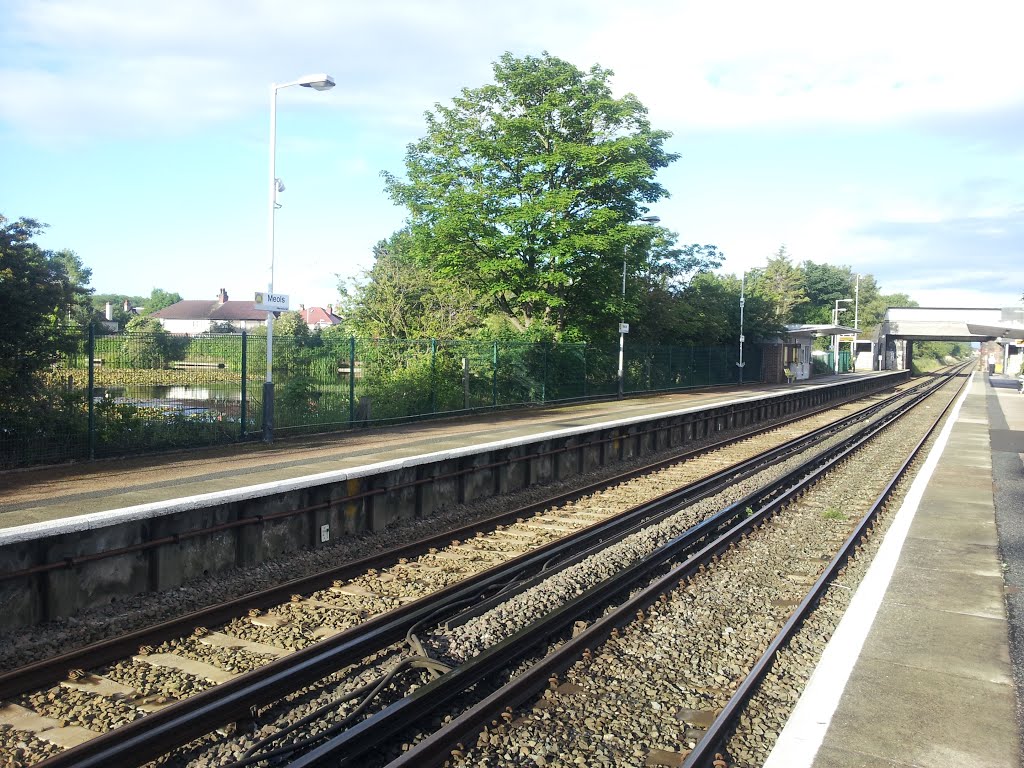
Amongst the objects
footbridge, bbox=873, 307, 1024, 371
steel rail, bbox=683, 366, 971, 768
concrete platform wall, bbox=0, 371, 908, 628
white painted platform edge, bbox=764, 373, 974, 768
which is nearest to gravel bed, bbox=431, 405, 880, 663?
steel rail, bbox=683, 366, 971, 768

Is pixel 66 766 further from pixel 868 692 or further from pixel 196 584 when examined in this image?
pixel 868 692

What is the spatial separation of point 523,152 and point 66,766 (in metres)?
27.6

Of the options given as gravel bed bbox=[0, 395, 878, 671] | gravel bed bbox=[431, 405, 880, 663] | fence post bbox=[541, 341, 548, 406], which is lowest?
gravel bed bbox=[0, 395, 878, 671]

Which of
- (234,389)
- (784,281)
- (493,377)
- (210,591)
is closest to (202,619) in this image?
(210,591)

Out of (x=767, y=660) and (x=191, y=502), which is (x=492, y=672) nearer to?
(x=767, y=660)

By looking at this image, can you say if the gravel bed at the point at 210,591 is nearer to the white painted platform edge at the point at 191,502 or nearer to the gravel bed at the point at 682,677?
the white painted platform edge at the point at 191,502

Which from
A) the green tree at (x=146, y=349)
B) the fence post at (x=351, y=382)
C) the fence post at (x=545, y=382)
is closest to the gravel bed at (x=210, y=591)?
the green tree at (x=146, y=349)

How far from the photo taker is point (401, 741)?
513cm

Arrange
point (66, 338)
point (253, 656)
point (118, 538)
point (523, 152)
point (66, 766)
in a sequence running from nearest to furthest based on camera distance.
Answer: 1. point (66, 766)
2. point (253, 656)
3. point (118, 538)
4. point (66, 338)
5. point (523, 152)

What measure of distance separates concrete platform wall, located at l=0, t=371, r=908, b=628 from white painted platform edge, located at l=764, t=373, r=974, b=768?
6.36 metres

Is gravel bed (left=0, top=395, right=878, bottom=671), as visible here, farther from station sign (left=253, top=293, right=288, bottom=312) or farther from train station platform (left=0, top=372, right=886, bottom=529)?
station sign (left=253, top=293, right=288, bottom=312)

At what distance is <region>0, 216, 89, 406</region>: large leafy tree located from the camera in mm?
12000

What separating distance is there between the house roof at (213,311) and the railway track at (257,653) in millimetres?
111642

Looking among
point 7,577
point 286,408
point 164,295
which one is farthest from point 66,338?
point 164,295
